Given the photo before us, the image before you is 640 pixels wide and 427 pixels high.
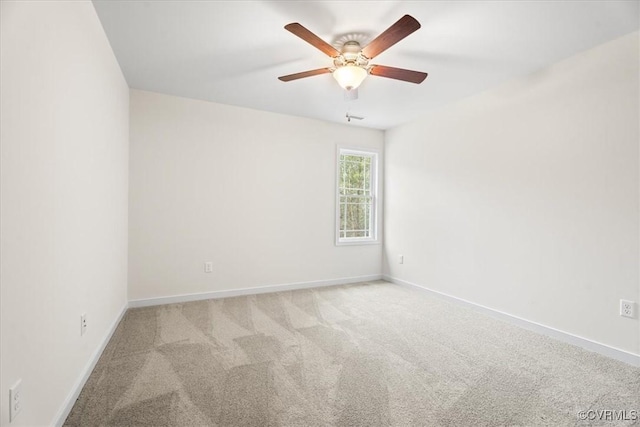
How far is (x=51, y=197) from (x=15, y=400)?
34.5 inches

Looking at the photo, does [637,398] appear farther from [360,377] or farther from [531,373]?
[360,377]

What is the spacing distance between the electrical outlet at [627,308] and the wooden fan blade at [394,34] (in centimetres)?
263

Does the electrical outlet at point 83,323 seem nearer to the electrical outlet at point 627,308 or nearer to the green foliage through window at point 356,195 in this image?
the green foliage through window at point 356,195

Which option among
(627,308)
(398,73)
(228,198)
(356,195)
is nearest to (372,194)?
(356,195)

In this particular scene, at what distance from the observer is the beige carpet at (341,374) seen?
171cm

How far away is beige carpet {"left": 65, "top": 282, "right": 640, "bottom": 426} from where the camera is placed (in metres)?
1.71

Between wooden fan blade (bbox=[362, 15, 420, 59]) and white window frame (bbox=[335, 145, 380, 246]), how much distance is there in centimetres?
253

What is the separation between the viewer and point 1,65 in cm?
109

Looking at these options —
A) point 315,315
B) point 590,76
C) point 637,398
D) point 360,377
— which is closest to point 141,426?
point 360,377

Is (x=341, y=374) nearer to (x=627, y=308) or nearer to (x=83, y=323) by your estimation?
(x=83, y=323)

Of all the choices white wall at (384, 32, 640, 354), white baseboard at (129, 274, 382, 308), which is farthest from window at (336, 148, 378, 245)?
white wall at (384, 32, 640, 354)

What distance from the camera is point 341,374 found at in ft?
6.92

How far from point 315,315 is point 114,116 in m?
2.76

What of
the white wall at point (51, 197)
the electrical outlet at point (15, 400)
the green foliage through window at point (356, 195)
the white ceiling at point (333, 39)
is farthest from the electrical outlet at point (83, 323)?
the green foliage through window at point (356, 195)
